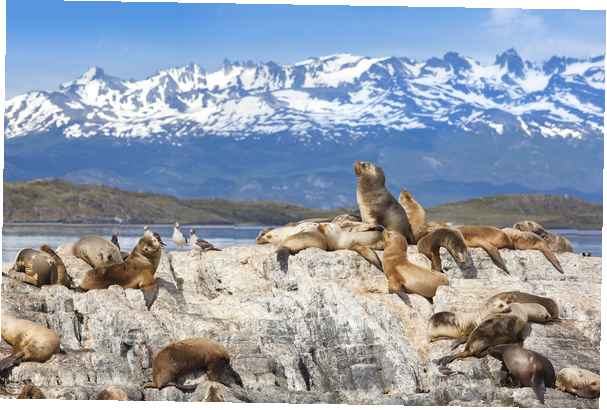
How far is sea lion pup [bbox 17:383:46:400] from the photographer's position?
12.8m

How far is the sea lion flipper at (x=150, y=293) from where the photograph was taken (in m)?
15.0

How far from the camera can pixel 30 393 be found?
42.3 feet

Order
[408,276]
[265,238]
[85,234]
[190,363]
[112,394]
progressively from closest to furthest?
[112,394]
[190,363]
[408,276]
[265,238]
[85,234]

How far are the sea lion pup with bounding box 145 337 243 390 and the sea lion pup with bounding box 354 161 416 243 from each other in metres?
4.07

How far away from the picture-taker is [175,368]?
43.8 feet

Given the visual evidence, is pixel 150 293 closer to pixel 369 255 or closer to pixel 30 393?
pixel 30 393

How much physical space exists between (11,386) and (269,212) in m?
102

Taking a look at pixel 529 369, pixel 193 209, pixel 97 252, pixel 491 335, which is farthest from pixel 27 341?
pixel 193 209

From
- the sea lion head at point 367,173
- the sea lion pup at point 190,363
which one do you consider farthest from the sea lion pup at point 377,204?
the sea lion pup at point 190,363

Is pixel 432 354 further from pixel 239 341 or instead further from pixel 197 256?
pixel 197 256

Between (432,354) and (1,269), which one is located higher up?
(1,269)

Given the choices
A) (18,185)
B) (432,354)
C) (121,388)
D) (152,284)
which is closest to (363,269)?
(432,354)

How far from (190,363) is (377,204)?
187 inches

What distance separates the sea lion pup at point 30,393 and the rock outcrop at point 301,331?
0.16m
